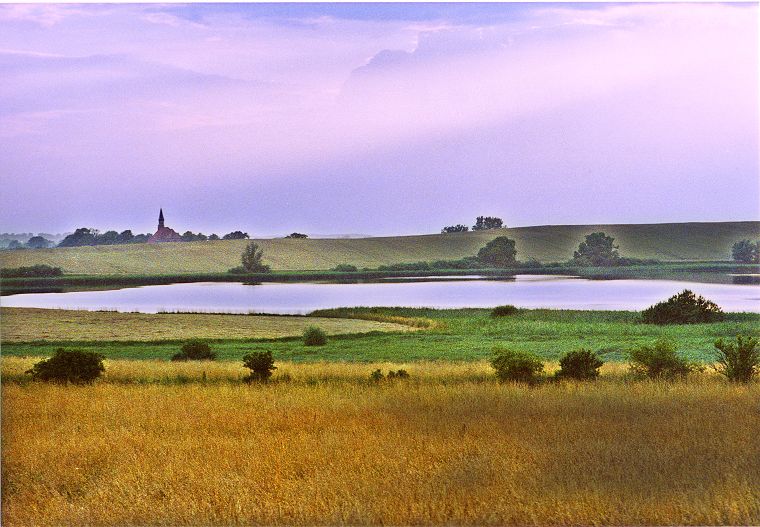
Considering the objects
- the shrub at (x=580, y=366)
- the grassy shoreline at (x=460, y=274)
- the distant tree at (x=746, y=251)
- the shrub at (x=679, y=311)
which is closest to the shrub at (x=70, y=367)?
the grassy shoreline at (x=460, y=274)

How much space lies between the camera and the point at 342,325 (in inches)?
461

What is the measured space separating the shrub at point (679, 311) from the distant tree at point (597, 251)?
90 centimetres

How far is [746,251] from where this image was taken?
465 inches

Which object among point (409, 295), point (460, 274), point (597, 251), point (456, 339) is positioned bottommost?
point (456, 339)

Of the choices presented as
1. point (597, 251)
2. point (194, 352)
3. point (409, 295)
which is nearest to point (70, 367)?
point (194, 352)

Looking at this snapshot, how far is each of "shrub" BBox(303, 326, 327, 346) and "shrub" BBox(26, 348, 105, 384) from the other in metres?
2.87

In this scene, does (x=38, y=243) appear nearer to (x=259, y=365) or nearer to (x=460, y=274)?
(x=259, y=365)

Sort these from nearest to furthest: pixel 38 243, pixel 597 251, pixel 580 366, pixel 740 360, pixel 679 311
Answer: pixel 740 360, pixel 580 366, pixel 38 243, pixel 679 311, pixel 597 251

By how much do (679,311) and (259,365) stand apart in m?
5.97

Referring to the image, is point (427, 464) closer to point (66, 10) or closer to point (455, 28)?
point (455, 28)

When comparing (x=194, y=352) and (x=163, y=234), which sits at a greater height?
(x=163, y=234)

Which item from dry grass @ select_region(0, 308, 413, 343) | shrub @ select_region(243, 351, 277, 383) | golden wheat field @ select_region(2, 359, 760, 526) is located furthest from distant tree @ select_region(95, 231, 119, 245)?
shrub @ select_region(243, 351, 277, 383)

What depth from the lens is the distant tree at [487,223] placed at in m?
12.0

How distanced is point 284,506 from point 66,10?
7.41m
